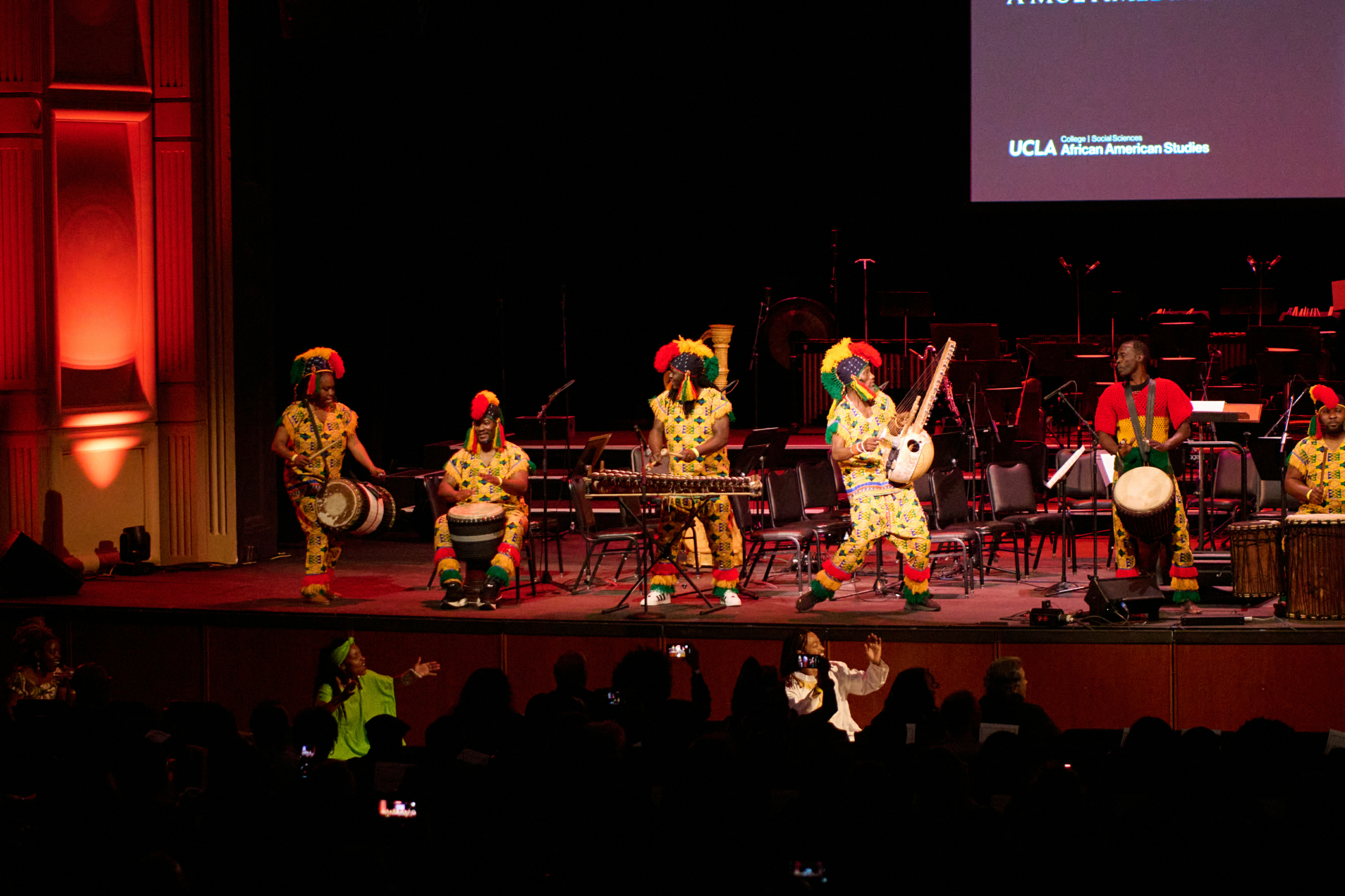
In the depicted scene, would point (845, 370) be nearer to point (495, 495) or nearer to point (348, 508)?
point (495, 495)

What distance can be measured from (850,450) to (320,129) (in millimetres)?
6005

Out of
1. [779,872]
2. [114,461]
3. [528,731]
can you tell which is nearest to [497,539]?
[114,461]

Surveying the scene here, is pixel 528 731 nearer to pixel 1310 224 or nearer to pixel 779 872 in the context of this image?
pixel 779 872

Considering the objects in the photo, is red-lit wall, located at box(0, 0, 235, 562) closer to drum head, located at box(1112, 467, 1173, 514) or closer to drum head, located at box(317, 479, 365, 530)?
drum head, located at box(317, 479, 365, 530)

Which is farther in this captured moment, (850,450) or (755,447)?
(755,447)

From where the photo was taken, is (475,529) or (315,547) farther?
(315,547)

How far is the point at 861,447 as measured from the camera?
877cm

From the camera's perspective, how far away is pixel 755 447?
9.69m

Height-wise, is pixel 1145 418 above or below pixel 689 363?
below

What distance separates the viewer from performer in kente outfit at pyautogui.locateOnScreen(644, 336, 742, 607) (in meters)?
9.28

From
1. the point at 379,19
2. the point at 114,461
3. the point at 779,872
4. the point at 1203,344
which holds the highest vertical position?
the point at 379,19

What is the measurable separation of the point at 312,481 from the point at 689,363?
251 cm

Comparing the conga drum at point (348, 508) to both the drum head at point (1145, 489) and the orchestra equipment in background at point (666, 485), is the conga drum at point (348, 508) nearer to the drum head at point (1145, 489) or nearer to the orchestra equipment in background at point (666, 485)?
the orchestra equipment in background at point (666, 485)

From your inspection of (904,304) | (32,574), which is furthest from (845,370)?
(904,304)
